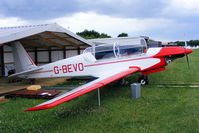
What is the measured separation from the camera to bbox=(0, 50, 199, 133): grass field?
455cm

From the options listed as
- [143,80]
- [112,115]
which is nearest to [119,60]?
[143,80]

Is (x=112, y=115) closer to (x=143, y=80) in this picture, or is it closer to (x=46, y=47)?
(x=143, y=80)

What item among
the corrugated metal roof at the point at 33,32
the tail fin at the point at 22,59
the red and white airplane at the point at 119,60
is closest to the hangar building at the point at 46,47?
the corrugated metal roof at the point at 33,32

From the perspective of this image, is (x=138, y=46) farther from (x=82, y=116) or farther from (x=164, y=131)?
(x=164, y=131)

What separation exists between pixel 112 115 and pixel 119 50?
4175 millimetres

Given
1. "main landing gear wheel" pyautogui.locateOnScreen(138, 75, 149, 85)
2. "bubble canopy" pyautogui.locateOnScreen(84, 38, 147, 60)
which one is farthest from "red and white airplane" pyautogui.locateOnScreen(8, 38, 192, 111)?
"main landing gear wheel" pyautogui.locateOnScreen(138, 75, 149, 85)

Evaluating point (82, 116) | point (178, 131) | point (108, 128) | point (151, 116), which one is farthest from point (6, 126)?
point (178, 131)

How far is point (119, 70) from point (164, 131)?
4739 millimetres

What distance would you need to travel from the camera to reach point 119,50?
9023 millimetres

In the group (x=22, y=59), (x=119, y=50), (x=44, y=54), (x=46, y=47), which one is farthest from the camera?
(x=44, y=54)

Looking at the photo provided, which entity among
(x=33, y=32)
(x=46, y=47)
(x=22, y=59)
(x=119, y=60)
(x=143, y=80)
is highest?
(x=33, y=32)

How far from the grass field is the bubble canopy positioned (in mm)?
2185

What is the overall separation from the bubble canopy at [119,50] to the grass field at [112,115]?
2185mm

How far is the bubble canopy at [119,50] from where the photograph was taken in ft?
29.6
